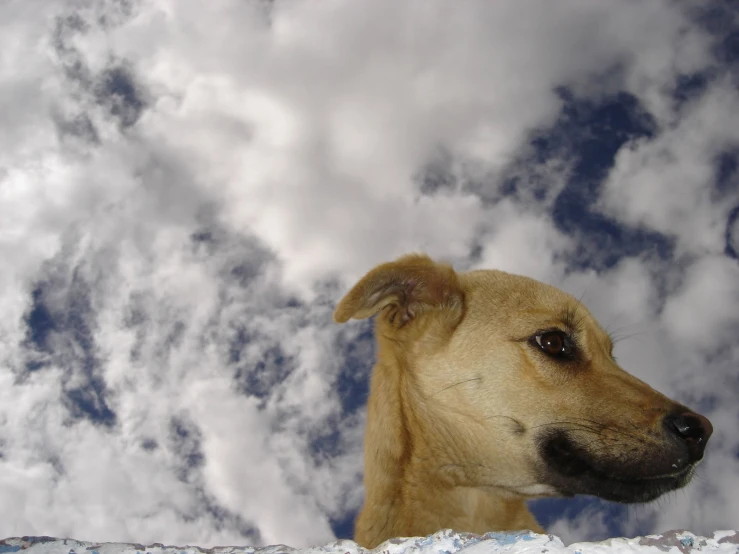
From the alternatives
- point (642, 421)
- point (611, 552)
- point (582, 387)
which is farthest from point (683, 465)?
point (611, 552)

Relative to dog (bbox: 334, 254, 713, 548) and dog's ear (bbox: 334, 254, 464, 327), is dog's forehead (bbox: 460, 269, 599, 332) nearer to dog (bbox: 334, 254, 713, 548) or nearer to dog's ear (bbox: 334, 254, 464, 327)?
dog (bbox: 334, 254, 713, 548)

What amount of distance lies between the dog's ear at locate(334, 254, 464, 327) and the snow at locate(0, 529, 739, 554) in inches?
114

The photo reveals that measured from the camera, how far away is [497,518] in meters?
4.71

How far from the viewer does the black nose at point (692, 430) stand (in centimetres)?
409

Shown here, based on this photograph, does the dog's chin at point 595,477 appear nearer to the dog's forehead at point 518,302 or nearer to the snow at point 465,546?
the dog's forehead at point 518,302

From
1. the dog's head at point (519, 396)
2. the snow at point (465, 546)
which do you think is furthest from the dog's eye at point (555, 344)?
the snow at point (465, 546)

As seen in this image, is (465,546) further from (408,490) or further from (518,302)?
(518,302)

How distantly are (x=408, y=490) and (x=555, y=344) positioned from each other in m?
1.73

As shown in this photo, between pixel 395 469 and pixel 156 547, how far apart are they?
306 cm

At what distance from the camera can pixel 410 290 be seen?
525 cm

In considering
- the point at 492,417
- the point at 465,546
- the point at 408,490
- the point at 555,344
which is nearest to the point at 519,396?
the point at 492,417

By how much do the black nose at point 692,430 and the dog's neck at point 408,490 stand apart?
56.3 inches

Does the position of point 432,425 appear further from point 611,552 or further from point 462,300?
point 611,552

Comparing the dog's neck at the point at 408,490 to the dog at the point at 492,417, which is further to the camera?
the dog's neck at the point at 408,490
